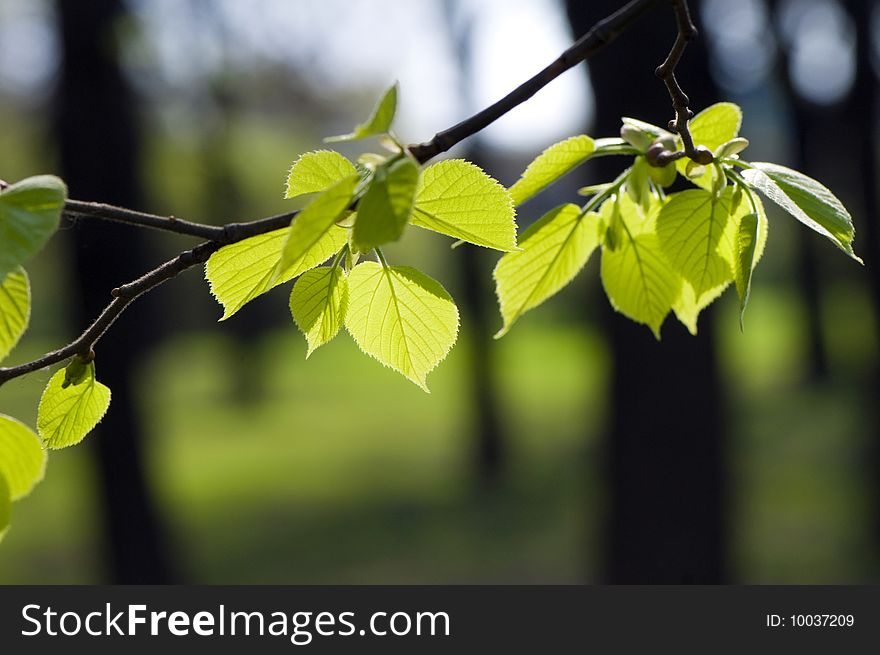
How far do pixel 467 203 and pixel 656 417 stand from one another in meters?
3.35

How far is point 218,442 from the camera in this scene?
450 inches

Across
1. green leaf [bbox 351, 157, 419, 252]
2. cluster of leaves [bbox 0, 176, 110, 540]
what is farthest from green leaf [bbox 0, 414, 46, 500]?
green leaf [bbox 351, 157, 419, 252]

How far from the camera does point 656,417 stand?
3.68 m

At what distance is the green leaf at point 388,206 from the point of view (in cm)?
37

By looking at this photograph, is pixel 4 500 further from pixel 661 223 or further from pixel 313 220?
pixel 661 223

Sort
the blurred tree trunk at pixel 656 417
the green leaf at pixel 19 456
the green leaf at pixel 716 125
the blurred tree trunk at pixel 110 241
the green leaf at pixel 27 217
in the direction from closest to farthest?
the green leaf at pixel 27 217, the green leaf at pixel 19 456, the green leaf at pixel 716 125, the blurred tree trunk at pixel 656 417, the blurred tree trunk at pixel 110 241

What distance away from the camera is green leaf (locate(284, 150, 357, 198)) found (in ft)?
1.59

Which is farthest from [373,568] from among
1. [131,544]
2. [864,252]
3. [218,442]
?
[218,442]

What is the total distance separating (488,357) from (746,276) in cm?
842

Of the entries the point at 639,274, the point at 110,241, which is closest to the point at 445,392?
the point at 110,241

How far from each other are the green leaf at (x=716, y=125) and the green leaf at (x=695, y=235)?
0.07m

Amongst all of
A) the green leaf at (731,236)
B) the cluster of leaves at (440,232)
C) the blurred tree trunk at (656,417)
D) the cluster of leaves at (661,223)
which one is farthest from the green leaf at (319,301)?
the blurred tree trunk at (656,417)

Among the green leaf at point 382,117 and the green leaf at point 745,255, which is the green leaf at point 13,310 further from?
the green leaf at point 745,255

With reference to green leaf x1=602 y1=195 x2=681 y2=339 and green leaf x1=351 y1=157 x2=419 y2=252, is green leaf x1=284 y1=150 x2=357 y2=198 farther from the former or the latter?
green leaf x1=602 y1=195 x2=681 y2=339
